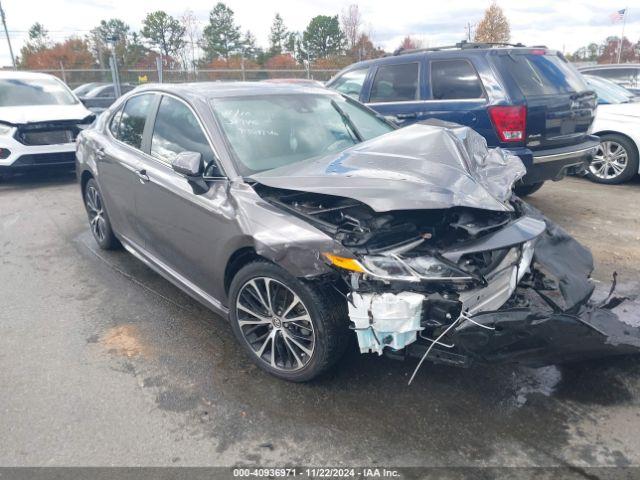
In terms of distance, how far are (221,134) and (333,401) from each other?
1841mm

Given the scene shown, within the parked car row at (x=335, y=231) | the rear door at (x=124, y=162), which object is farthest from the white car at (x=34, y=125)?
the parked car row at (x=335, y=231)

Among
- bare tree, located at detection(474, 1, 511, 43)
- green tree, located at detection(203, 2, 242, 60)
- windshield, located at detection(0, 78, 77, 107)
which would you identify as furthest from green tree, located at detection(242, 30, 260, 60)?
windshield, located at detection(0, 78, 77, 107)

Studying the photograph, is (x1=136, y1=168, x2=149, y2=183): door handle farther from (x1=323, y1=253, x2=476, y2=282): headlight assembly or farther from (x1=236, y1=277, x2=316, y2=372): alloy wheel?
(x1=323, y1=253, x2=476, y2=282): headlight assembly

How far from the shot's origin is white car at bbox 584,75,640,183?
7.35 meters

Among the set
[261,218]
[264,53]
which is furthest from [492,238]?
[264,53]

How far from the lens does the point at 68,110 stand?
8898 mm

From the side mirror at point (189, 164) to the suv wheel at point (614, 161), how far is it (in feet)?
20.9

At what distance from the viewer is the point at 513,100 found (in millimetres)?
5516

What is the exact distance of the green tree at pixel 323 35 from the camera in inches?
2126

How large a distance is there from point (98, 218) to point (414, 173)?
11.9 ft

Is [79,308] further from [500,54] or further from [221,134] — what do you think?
[500,54]

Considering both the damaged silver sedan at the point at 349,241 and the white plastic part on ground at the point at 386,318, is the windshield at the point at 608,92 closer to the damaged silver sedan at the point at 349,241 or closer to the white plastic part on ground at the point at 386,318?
the damaged silver sedan at the point at 349,241

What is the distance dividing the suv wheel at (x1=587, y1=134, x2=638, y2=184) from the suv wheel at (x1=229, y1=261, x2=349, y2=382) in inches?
248

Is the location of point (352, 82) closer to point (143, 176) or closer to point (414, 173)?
point (143, 176)
